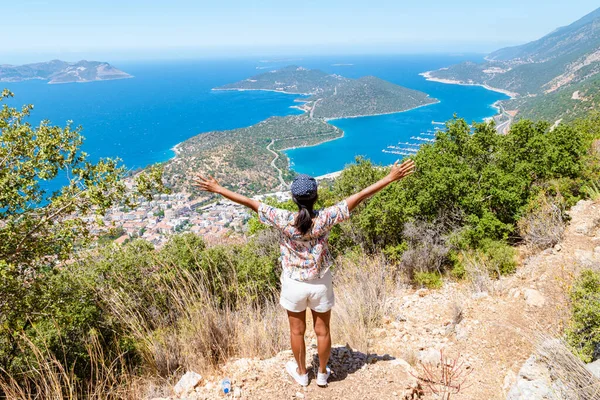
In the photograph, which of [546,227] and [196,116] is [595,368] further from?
[196,116]

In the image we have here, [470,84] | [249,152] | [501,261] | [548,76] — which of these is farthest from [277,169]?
[470,84]

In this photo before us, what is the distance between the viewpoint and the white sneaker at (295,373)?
2.42 meters

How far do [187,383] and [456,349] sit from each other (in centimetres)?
236

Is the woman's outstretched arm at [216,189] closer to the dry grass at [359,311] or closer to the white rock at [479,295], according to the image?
the dry grass at [359,311]

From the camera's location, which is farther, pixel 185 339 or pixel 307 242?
pixel 185 339

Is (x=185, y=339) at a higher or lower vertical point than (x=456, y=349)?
higher

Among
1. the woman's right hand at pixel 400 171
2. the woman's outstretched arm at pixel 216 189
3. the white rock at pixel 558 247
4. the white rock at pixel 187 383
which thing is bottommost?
the white rock at pixel 558 247

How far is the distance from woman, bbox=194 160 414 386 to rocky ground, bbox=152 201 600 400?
0.42 metres

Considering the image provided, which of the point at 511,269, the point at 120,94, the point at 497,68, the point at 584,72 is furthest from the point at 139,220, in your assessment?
the point at 497,68

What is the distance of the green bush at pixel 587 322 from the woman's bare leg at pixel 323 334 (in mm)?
1631

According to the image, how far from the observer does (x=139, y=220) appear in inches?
1615

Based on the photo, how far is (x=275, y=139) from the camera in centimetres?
8175

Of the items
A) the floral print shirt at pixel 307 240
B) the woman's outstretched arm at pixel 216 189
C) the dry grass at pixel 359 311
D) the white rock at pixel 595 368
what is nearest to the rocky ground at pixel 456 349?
the dry grass at pixel 359 311

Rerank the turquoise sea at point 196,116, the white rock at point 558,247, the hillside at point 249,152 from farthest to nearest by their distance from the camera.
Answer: the turquoise sea at point 196,116 → the hillside at point 249,152 → the white rock at point 558,247
